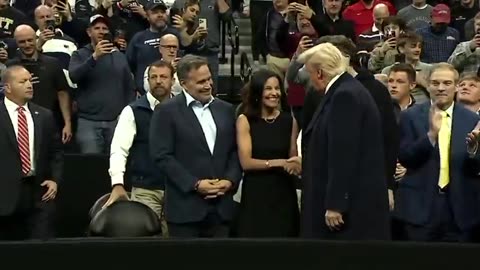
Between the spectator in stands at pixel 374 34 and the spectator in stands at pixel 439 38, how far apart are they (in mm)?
434

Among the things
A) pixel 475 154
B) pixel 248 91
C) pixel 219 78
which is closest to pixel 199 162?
pixel 248 91

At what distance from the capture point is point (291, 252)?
677cm

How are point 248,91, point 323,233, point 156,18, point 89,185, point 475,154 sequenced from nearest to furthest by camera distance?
point 323,233
point 475,154
point 248,91
point 89,185
point 156,18

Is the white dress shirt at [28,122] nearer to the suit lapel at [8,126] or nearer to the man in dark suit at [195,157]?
the suit lapel at [8,126]

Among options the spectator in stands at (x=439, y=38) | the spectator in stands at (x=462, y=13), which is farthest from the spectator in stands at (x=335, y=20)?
the spectator in stands at (x=462, y=13)

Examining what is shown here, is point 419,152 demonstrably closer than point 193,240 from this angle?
No

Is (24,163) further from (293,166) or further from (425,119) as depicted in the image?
(425,119)

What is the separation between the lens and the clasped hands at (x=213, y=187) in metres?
8.12

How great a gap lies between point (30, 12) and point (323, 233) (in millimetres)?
8542

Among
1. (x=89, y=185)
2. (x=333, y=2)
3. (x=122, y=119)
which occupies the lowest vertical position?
(x=89, y=185)

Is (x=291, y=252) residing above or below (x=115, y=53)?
below

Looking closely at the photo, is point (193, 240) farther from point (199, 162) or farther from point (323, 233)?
point (199, 162)

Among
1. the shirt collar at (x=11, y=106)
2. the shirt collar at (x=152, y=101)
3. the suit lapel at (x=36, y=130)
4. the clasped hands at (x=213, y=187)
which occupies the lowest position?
the clasped hands at (x=213, y=187)

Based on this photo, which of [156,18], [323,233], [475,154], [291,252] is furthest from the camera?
[156,18]
